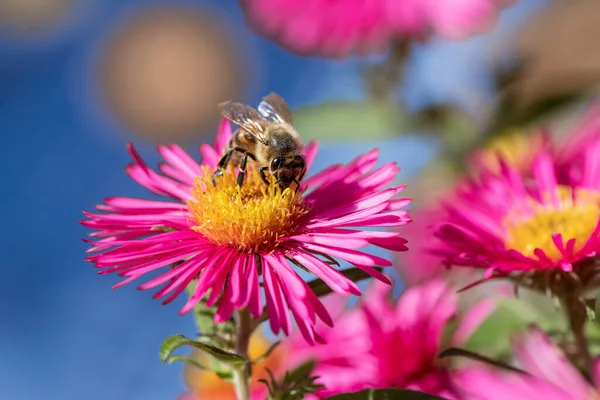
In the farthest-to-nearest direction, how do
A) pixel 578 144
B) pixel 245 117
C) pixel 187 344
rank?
1. pixel 578 144
2. pixel 245 117
3. pixel 187 344

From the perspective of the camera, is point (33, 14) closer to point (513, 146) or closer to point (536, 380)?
point (513, 146)

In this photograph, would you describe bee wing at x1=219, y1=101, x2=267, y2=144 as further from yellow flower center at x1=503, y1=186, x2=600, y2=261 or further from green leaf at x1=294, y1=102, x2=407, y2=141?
green leaf at x1=294, y1=102, x2=407, y2=141

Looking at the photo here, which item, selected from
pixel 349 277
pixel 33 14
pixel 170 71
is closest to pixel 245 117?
pixel 349 277

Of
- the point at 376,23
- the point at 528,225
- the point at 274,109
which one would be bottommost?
the point at 528,225

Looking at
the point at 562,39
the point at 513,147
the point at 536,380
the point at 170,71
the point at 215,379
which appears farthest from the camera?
the point at 170,71

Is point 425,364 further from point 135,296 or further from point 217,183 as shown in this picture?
point 135,296

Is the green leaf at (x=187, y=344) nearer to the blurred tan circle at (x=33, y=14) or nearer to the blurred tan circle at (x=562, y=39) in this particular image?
the blurred tan circle at (x=562, y=39)

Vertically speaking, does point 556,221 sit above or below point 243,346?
above
